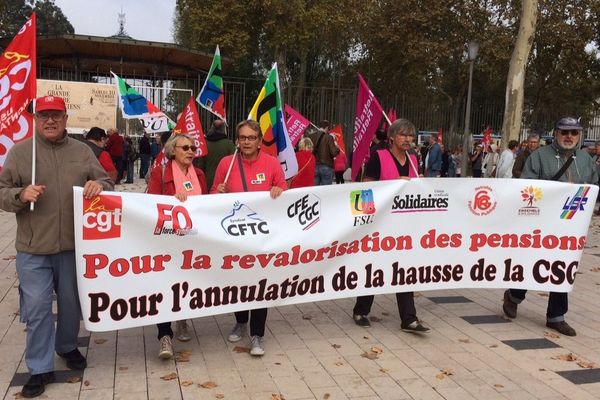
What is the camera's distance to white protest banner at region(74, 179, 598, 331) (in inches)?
164

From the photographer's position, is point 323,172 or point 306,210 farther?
point 323,172

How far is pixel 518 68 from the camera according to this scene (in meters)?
16.3

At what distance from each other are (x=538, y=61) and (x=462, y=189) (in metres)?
32.8

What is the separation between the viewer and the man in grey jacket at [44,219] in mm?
3881

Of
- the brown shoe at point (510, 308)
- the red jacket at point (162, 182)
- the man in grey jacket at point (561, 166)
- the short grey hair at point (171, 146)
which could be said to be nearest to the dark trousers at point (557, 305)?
the man in grey jacket at point (561, 166)

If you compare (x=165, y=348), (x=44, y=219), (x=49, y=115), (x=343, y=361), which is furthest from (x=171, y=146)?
(x=343, y=361)

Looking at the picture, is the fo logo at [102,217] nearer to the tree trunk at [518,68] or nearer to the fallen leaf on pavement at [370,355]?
the fallen leaf on pavement at [370,355]

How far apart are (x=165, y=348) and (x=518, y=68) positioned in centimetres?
1463

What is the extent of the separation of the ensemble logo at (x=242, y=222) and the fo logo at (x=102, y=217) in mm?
789

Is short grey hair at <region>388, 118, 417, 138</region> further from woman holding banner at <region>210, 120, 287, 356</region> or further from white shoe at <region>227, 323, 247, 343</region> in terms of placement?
white shoe at <region>227, 323, 247, 343</region>

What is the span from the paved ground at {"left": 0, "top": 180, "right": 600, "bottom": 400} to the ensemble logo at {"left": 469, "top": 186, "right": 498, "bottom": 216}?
115 centimetres

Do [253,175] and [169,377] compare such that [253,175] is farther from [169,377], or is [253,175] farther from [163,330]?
[169,377]

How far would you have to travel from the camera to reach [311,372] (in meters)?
4.44

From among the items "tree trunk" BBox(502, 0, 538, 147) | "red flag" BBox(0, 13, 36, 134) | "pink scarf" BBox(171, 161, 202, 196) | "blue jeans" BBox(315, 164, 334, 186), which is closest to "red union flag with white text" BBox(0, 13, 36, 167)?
"red flag" BBox(0, 13, 36, 134)
